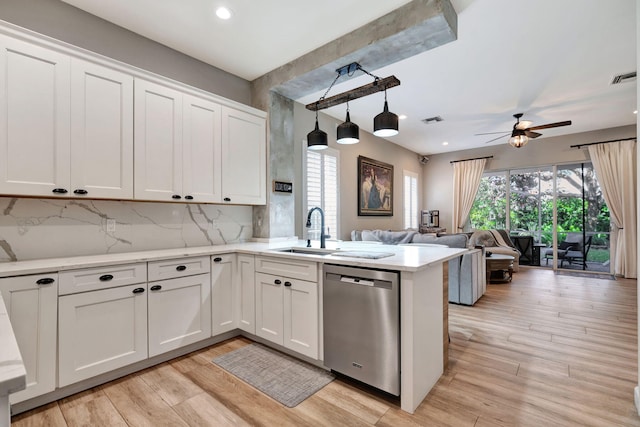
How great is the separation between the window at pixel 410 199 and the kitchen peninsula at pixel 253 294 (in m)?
5.41

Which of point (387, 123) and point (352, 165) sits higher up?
point (352, 165)

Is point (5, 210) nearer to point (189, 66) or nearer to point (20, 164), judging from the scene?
point (20, 164)

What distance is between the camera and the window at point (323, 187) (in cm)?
470

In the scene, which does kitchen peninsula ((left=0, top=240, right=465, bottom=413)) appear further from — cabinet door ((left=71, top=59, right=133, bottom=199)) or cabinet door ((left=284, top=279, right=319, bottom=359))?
cabinet door ((left=71, top=59, right=133, bottom=199))

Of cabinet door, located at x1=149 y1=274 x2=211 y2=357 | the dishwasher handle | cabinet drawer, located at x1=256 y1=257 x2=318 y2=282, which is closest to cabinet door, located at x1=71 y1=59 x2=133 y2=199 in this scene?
cabinet door, located at x1=149 y1=274 x2=211 y2=357

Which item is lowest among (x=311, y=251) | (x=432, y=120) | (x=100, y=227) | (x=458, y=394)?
(x=458, y=394)

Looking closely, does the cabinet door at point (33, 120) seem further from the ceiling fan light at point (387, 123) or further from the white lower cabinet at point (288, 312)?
the ceiling fan light at point (387, 123)

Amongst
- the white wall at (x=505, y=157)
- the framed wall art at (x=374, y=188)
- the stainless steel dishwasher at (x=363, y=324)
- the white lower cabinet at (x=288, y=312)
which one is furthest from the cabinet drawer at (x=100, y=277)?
the white wall at (x=505, y=157)

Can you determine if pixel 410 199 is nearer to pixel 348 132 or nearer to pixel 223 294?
pixel 348 132

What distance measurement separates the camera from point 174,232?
3.16 metres

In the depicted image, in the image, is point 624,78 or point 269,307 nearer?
point 269,307

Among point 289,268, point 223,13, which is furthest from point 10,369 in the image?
point 223,13

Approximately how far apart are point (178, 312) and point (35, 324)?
36.0 inches

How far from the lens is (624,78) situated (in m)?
3.86
